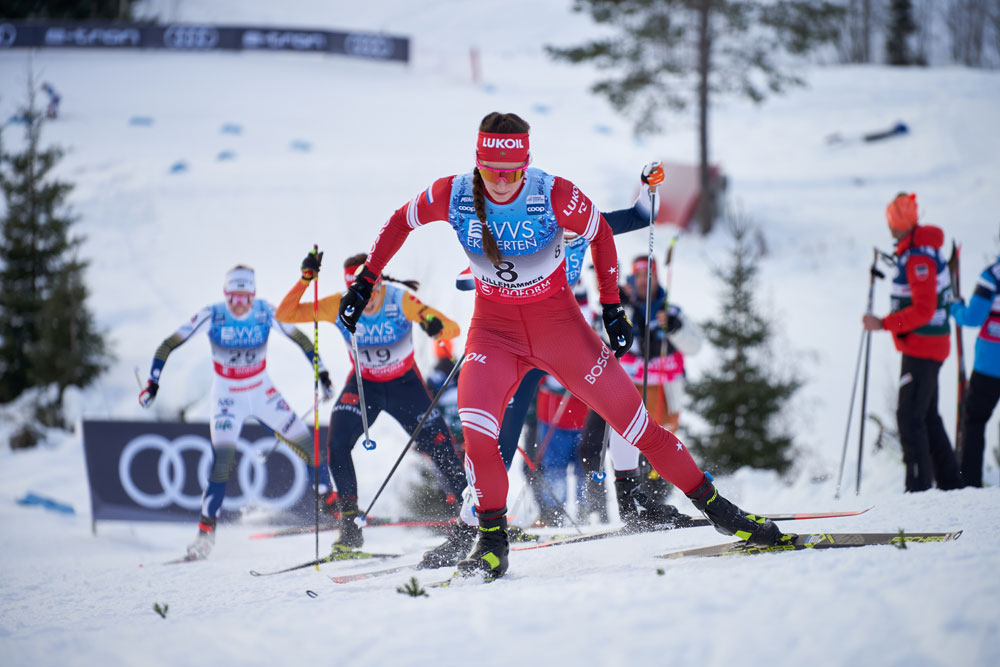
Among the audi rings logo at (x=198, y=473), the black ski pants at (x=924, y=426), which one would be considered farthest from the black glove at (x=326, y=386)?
the black ski pants at (x=924, y=426)

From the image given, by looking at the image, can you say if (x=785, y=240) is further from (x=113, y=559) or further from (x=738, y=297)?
(x=113, y=559)

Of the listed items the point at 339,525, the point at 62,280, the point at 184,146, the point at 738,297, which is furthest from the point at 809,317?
the point at 184,146

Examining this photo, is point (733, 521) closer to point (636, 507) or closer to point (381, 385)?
point (636, 507)

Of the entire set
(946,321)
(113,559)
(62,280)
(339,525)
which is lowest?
(113,559)

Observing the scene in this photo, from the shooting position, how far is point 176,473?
843cm

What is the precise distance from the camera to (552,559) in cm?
447

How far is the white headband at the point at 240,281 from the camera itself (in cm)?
625

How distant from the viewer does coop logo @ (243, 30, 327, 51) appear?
34969 mm

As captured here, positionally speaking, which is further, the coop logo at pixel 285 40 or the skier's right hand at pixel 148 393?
A: the coop logo at pixel 285 40

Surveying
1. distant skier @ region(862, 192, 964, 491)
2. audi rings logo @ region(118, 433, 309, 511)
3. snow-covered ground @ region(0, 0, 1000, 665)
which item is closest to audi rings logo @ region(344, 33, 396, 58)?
snow-covered ground @ region(0, 0, 1000, 665)

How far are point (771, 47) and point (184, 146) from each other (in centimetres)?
1831

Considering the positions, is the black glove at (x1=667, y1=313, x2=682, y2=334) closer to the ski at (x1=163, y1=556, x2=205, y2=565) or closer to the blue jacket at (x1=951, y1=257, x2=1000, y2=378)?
the blue jacket at (x1=951, y1=257, x2=1000, y2=378)

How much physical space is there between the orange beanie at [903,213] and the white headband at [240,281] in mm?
4826

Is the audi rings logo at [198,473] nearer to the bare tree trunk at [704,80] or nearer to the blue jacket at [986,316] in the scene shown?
the blue jacket at [986,316]
